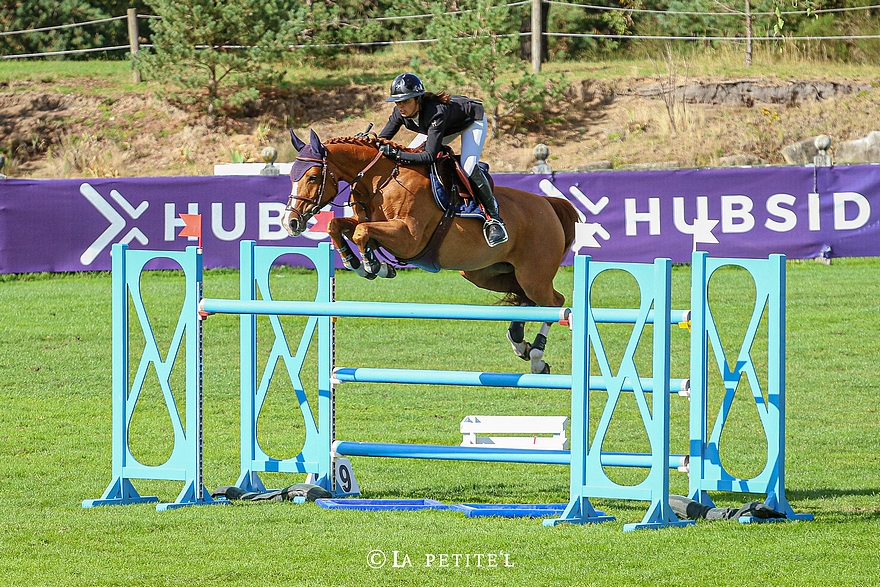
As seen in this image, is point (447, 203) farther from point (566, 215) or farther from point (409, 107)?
point (566, 215)

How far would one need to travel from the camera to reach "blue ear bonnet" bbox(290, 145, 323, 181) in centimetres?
667

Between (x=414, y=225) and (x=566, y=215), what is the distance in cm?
161

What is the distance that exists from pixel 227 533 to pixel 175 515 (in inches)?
21.7

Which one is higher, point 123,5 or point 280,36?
point 123,5

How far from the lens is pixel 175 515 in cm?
664

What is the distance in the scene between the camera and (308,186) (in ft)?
21.8

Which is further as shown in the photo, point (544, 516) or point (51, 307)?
point (51, 307)

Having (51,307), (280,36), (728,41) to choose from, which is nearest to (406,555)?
(51,307)

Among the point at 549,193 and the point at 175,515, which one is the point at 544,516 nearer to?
the point at 175,515

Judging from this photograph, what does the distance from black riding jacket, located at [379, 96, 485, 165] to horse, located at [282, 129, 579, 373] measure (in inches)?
4.7

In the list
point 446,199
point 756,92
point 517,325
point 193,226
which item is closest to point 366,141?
point 446,199

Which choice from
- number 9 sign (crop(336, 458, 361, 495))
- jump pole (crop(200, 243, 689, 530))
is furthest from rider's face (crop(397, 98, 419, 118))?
number 9 sign (crop(336, 458, 361, 495))

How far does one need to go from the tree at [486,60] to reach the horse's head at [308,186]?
50.5 feet

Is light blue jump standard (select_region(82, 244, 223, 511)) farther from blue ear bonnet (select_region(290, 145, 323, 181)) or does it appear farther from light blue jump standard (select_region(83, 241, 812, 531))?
blue ear bonnet (select_region(290, 145, 323, 181))
